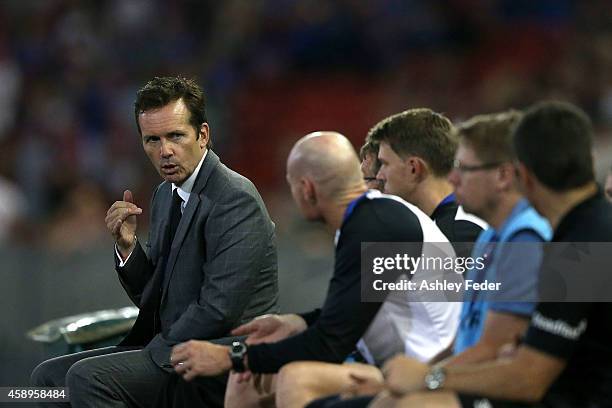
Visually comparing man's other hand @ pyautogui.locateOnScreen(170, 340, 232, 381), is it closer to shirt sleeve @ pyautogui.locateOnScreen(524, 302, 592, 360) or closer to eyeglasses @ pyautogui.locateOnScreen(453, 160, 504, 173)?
eyeglasses @ pyautogui.locateOnScreen(453, 160, 504, 173)

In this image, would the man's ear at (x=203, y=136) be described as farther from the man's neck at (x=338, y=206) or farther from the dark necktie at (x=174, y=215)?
the man's neck at (x=338, y=206)

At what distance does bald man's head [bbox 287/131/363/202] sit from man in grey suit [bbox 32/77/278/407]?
717 mm

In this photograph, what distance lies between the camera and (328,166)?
3588 mm

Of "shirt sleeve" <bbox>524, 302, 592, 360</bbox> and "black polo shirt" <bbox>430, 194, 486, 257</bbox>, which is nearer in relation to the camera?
"shirt sleeve" <bbox>524, 302, 592, 360</bbox>

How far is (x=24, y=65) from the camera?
10633mm

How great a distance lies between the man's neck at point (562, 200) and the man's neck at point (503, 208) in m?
0.24

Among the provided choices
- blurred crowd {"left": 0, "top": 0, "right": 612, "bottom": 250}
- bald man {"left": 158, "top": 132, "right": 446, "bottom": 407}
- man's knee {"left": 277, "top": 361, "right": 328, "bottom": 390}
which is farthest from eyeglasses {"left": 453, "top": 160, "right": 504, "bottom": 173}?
blurred crowd {"left": 0, "top": 0, "right": 612, "bottom": 250}

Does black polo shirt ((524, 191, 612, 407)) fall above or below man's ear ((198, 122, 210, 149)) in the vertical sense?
below

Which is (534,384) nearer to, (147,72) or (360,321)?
(360,321)

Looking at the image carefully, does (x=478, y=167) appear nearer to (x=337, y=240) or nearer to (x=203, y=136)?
(x=337, y=240)

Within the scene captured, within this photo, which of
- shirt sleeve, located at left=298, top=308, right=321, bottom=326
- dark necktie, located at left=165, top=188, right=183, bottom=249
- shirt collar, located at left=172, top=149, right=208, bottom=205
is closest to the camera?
shirt sleeve, located at left=298, top=308, right=321, bottom=326

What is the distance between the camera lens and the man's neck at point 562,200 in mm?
2955

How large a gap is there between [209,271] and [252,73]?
6.24 m

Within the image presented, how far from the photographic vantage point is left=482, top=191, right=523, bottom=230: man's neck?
3.22m
